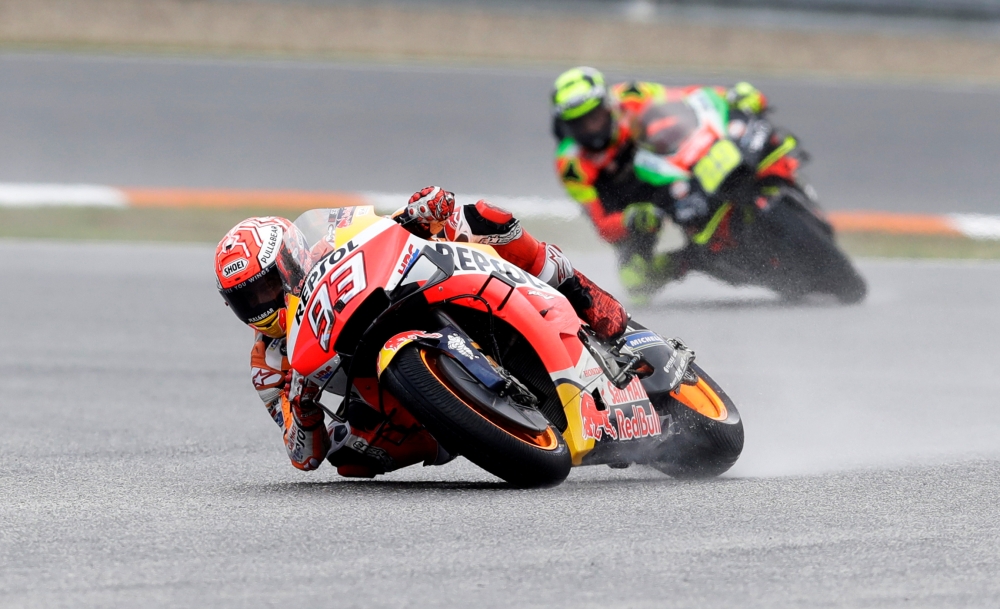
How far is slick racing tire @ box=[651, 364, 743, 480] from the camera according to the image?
4.70m

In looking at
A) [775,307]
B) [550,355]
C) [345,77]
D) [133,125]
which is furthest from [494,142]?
[550,355]

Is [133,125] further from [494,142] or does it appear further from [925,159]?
[925,159]

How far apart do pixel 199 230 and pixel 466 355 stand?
26.1 feet

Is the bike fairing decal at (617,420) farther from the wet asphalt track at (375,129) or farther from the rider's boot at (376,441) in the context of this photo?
the wet asphalt track at (375,129)

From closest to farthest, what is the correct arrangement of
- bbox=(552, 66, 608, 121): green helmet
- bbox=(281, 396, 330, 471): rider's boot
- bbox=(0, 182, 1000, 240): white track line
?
bbox=(281, 396, 330, 471): rider's boot, bbox=(552, 66, 608, 121): green helmet, bbox=(0, 182, 1000, 240): white track line

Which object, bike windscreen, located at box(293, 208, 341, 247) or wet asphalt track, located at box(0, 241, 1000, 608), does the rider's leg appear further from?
wet asphalt track, located at box(0, 241, 1000, 608)

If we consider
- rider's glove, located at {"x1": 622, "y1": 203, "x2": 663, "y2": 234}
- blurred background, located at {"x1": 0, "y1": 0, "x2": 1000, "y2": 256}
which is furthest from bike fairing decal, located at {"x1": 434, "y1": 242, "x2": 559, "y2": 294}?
blurred background, located at {"x1": 0, "y1": 0, "x2": 1000, "y2": 256}

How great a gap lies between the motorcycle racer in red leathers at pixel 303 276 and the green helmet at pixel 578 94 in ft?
15.2

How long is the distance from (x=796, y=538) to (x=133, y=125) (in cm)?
1170

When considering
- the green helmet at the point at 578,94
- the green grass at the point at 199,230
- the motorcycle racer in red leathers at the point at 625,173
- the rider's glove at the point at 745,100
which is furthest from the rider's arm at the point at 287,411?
the green grass at the point at 199,230

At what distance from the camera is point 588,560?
3359 mm

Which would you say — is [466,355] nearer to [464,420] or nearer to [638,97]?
[464,420]

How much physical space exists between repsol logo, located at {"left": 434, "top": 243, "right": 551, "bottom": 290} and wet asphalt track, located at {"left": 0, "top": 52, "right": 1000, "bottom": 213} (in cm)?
859

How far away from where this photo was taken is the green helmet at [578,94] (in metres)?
9.32
